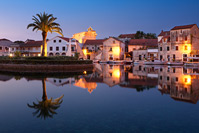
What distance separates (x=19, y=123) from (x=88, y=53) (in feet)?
227

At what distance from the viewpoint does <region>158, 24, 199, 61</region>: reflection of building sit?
55.5m

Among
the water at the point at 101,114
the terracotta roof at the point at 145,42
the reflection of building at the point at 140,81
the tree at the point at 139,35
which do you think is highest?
the tree at the point at 139,35

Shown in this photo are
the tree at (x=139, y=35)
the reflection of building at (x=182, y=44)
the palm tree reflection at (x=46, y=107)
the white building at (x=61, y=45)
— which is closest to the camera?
the palm tree reflection at (x=46, y=107)

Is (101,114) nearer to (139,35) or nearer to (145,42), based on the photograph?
(145,42)

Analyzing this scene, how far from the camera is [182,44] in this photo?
186 ft

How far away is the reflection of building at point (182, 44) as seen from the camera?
55500 mm

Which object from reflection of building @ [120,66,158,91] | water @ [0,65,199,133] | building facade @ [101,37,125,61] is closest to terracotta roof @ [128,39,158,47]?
building facade @ [101,37,125,61]

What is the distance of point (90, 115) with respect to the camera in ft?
26.9

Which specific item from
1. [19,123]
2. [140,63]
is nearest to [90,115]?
Result: [19,123]

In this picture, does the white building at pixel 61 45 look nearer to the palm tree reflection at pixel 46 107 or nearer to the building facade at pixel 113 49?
the building facade at pixel 113 49

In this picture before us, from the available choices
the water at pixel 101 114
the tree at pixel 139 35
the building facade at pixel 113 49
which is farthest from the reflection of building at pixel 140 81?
the tree at pixel 139 35

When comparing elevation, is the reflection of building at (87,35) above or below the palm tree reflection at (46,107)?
above

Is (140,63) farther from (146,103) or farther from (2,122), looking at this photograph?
(2,122)

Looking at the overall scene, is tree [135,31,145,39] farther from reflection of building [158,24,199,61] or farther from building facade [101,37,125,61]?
reflection of building [158,24,199,61]
